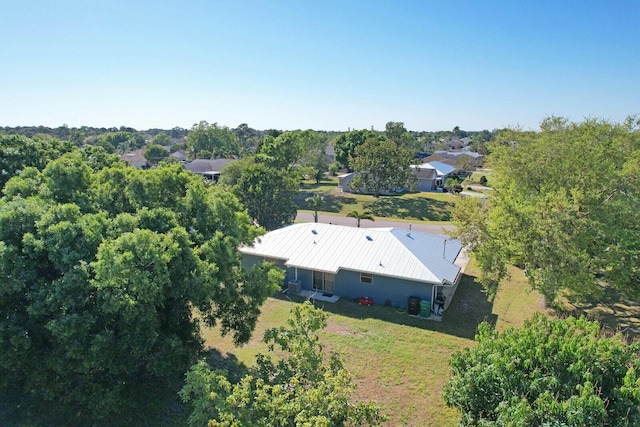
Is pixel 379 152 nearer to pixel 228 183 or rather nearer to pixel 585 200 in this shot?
pixel 228 183

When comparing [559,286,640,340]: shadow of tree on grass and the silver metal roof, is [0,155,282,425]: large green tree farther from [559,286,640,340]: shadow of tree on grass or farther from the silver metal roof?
[559,286,640,340]: shadow of tree on grass

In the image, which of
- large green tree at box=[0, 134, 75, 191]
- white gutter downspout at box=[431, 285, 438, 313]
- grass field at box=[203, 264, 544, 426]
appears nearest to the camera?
grass field at box=[203, 264, 544, 426]

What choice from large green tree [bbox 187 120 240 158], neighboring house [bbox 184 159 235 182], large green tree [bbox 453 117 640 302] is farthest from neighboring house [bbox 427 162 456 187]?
large green tree [bbox 187 120 240 158]

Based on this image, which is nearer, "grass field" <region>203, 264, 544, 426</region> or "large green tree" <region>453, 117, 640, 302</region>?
"grass field" <region>203, 264, 544, 426</region>

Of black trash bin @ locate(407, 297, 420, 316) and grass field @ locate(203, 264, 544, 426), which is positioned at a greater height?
black trash bin @ locate(407, 297, 420, 316)

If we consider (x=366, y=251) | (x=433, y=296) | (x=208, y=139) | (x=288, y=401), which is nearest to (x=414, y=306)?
(x=433, y=296)

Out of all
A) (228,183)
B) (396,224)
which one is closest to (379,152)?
(396,224)

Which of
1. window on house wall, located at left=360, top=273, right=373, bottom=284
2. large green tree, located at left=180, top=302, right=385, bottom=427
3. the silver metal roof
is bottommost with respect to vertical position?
window on house wall, located at left=360, top=273, right=373, bottom=284

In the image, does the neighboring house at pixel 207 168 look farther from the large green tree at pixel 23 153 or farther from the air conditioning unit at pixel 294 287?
the air conditioning unit at pixel 294 287
